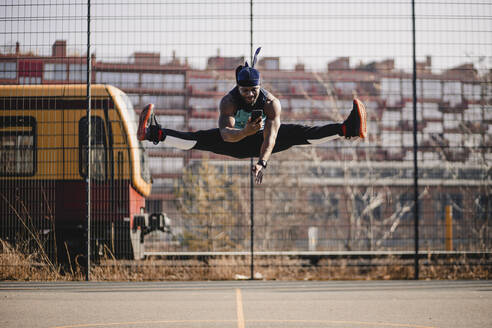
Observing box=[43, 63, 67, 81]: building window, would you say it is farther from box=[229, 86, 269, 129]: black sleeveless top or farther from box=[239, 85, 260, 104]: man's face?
box=[239, 85, 260, 104]: man's face

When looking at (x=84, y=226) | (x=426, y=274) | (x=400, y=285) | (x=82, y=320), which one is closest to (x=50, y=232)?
(x=84, y=226)

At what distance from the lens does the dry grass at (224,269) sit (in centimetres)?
1138

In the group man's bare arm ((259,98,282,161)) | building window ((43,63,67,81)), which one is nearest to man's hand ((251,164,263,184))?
man's bare arm ((259,98,282,161))

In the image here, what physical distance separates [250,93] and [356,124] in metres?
1.30

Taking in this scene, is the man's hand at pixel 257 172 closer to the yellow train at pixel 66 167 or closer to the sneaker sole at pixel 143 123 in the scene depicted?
the sneaker sole at pixel 143 123

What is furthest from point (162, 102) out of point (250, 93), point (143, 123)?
point (250, 93)

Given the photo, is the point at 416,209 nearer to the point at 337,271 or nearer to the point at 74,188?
the point at 337,271

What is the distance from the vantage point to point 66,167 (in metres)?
11.5

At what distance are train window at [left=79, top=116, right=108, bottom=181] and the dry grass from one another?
1.80 metres

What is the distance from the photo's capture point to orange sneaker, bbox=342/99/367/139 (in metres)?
5.71

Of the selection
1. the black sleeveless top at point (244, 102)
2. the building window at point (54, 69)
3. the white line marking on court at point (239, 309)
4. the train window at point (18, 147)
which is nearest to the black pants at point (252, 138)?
the black sleeveless top at point (244, 102)

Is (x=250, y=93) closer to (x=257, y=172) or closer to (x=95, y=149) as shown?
(x=257, y=172)

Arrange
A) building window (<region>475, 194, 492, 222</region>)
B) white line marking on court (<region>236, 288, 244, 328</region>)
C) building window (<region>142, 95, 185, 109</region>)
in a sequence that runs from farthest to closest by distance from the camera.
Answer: building window (<region>142, 95, 185, 109</region>) < building window (<region>475, 194, 492, 222</region>) < white line marking on court (<region>236, 288, 244, 328</region>)

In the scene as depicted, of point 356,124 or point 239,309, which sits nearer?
point 356,124
